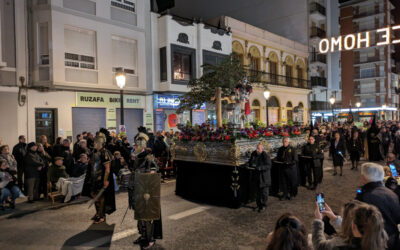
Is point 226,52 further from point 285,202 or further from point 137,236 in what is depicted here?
point 137,236

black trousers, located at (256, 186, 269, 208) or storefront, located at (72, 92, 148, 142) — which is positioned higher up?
storefront, located at (72, 92, 148, 142)

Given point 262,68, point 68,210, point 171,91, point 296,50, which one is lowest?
point 68,210

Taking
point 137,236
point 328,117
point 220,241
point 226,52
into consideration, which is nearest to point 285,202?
point 220,241

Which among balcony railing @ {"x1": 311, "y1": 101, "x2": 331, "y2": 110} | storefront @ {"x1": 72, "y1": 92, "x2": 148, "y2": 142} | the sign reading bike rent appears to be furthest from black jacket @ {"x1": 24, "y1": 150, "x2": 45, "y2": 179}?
balcony railing @ {"x1": 311, "y1": 101, "x2": 331, "y2": 110}

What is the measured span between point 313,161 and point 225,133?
3.68 metres

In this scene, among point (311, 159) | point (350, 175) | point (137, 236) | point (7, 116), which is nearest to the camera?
point (137, 236)

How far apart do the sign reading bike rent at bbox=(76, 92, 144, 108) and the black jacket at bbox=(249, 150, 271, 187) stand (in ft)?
38.6

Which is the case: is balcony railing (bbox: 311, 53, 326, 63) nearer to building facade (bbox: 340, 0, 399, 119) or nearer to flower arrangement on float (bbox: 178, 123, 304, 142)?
building facade (bbox: 340, 0, 399, 119)

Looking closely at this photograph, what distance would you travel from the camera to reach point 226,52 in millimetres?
23719

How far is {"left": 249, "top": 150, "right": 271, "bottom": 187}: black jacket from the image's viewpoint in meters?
7.66

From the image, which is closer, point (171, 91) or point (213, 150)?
point (213, 150)

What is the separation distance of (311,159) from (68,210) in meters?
7.65

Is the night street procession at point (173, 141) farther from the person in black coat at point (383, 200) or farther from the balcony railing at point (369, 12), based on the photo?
the balcony railing at point (369, 12)

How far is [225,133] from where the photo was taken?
8.27m
